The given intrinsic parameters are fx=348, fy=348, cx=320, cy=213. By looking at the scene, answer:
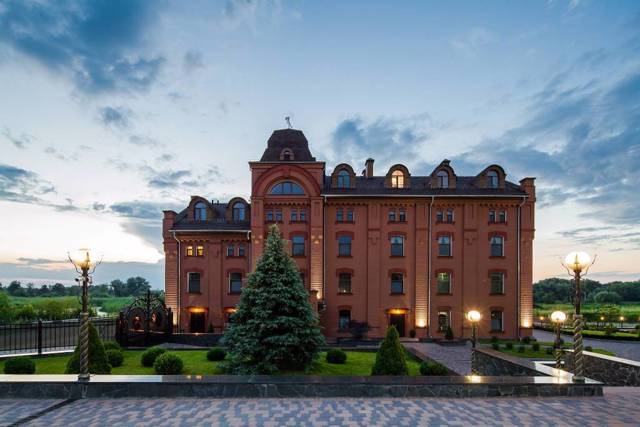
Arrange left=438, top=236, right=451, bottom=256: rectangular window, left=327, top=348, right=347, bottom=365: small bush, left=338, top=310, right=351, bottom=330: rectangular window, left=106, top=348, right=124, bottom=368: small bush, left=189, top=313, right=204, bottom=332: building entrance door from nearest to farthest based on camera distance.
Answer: left=106, top=348, right=124, bottom=368: small bush, left=327, top=348, right=347, bottom=365: small bush, left=338, top=310, right=351, bottom=330: rectangular window, left=438, top=236, right=451, bottom=256: rectangular window, left=189, top=313, right=204, bottom=332: building entrance door

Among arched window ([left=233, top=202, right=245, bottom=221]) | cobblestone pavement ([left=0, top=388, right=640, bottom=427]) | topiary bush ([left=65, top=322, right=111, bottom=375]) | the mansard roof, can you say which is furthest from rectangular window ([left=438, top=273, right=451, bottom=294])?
topiary bush ([left=65, top=322, right=111, bottom=375])

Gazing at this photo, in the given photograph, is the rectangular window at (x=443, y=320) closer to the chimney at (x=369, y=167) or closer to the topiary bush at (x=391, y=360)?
the chimney at (x=369, y=167)

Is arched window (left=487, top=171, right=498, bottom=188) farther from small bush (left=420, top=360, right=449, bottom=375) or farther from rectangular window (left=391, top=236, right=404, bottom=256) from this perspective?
small bush (left=420, top=360, right=449, bottom=375)

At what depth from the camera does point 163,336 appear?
2383cm

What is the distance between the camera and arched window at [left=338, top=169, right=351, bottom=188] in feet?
89.8

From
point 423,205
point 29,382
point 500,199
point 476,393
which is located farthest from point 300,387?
point 500,199

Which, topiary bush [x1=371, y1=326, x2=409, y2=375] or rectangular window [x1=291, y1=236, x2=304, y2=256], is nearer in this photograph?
topiary bush [x1=371, y1=326, x2=409, y2=375]

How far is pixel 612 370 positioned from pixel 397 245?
52.4 feet

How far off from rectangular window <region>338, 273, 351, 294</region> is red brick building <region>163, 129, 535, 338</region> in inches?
3.0

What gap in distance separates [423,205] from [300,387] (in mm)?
20479

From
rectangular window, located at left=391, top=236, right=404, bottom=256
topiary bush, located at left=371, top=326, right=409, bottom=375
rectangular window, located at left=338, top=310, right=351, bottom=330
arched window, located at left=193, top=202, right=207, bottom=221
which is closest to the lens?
topiary bush, located at left=371, top=326, right=409, bottom=375

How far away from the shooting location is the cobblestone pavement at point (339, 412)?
23.7 ft

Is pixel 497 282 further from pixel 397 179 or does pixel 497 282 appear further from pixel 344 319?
pixel 344 319

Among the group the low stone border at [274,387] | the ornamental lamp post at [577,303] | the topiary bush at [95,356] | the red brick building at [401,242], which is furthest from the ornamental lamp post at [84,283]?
the red brick building at [401,242]
